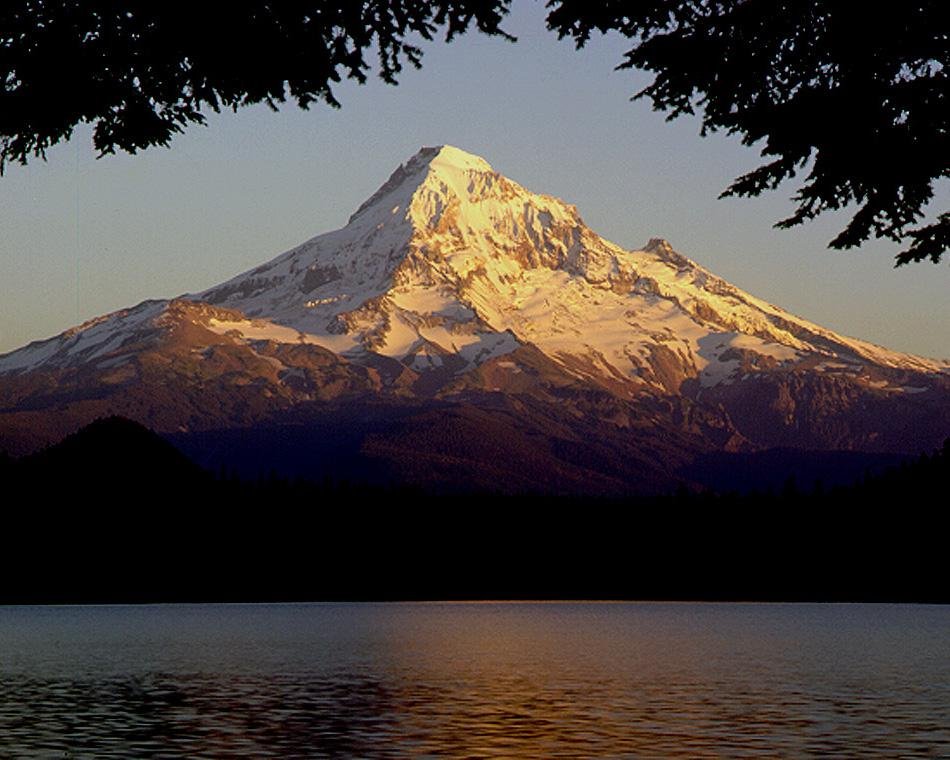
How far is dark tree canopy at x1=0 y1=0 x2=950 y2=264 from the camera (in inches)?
620

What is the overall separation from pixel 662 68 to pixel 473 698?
5738cm

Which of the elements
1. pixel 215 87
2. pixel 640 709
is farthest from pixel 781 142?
pixel 640 709

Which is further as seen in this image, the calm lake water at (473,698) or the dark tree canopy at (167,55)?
the calm lake water at (473,698)

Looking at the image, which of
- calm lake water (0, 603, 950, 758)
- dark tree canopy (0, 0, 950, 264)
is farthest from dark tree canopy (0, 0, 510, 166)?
calm lake water (0, 603, 950, 758)

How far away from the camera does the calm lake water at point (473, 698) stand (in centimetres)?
4956

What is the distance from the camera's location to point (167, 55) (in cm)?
1706

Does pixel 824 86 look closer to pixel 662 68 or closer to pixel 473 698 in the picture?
pixel 662 68

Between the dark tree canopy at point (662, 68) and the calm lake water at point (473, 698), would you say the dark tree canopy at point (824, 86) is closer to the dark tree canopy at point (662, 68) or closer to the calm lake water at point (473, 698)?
the dark tree canopy at point (662, 68)

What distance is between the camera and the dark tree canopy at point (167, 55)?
1648cm

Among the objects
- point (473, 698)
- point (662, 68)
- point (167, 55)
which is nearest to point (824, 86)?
point (662, 68)

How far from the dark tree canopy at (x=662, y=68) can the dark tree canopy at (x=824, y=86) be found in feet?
0.04

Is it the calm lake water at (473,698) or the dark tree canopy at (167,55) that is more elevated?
the dark tree canopy at (167,55)

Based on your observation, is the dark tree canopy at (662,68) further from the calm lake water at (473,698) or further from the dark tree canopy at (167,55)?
the calm lake water at (473,698)

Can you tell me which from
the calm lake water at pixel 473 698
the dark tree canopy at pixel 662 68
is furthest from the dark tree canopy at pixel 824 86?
the calm lake water at pixel 473 698
